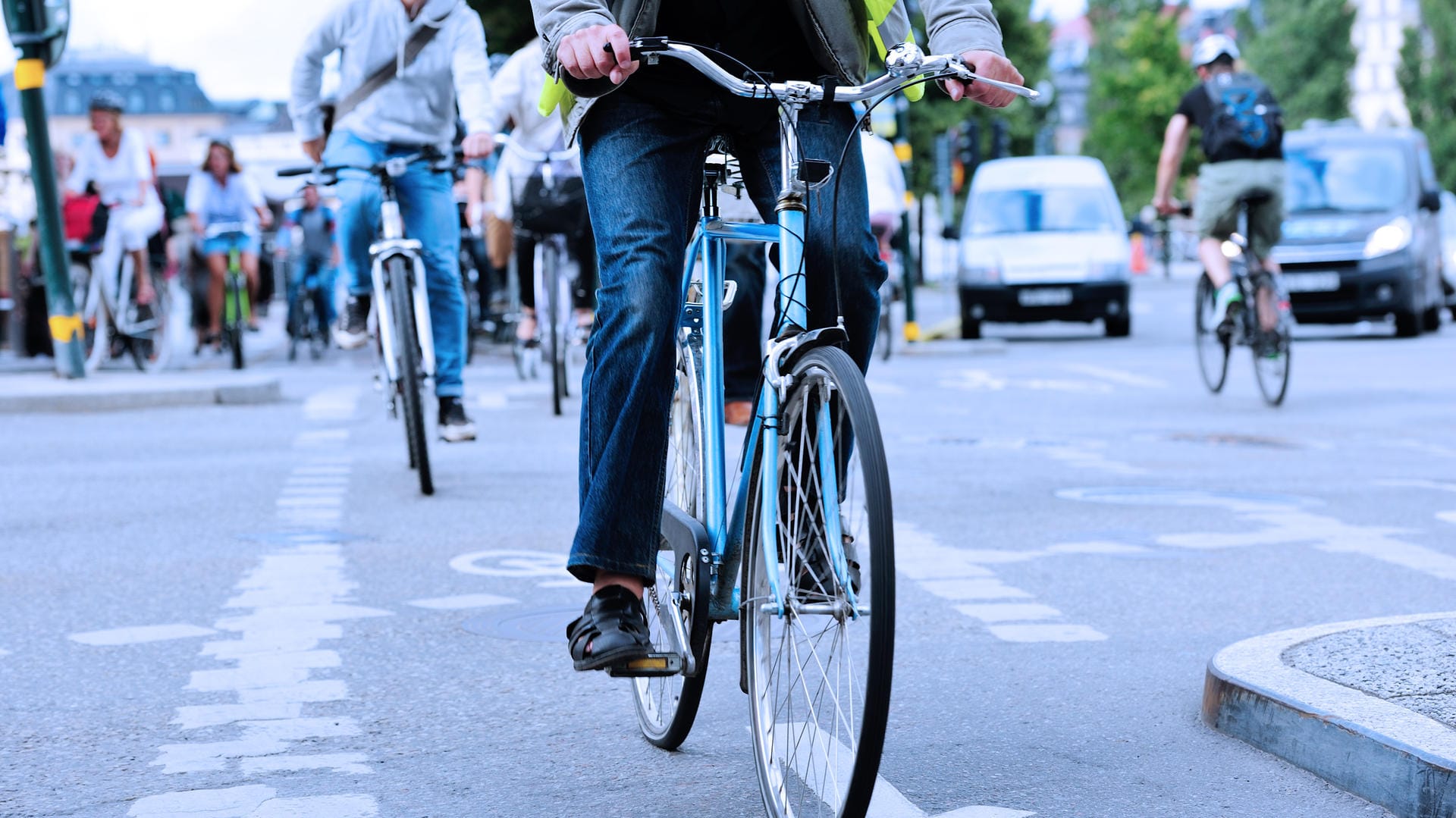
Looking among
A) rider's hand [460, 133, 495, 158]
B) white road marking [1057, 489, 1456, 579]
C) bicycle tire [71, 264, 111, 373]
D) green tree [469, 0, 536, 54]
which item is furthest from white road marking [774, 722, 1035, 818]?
green tree [469, 0, 536, 54]

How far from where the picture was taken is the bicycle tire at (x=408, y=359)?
8398 mm

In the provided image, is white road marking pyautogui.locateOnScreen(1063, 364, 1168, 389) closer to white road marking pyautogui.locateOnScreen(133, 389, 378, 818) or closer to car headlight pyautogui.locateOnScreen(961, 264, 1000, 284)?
car headlight pyautogui.locateOnScreen(961, 264, 1000, 284)

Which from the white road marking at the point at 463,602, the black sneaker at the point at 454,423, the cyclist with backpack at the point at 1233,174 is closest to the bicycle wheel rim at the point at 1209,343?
the cyclist with backpack at the point at 1233,174

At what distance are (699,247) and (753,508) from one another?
2.12 feet

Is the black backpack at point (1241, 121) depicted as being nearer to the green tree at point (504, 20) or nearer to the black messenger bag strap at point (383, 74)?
the black messenger bag strap at point (383, 74)

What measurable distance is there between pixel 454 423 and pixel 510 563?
2402mm

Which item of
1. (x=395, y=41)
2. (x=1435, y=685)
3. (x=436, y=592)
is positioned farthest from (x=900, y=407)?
(x=1435, y=685)

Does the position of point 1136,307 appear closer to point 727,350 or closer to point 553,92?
point 727,350

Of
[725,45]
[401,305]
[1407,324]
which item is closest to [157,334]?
[401,305]

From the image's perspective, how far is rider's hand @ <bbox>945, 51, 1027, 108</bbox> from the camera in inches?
151

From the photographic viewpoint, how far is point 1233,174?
13.0 meters

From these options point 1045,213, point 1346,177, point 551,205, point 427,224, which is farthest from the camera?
point 1045,213

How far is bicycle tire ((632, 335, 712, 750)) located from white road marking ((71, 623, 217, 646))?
1792mm

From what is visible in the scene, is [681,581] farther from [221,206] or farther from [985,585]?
[221,206]
